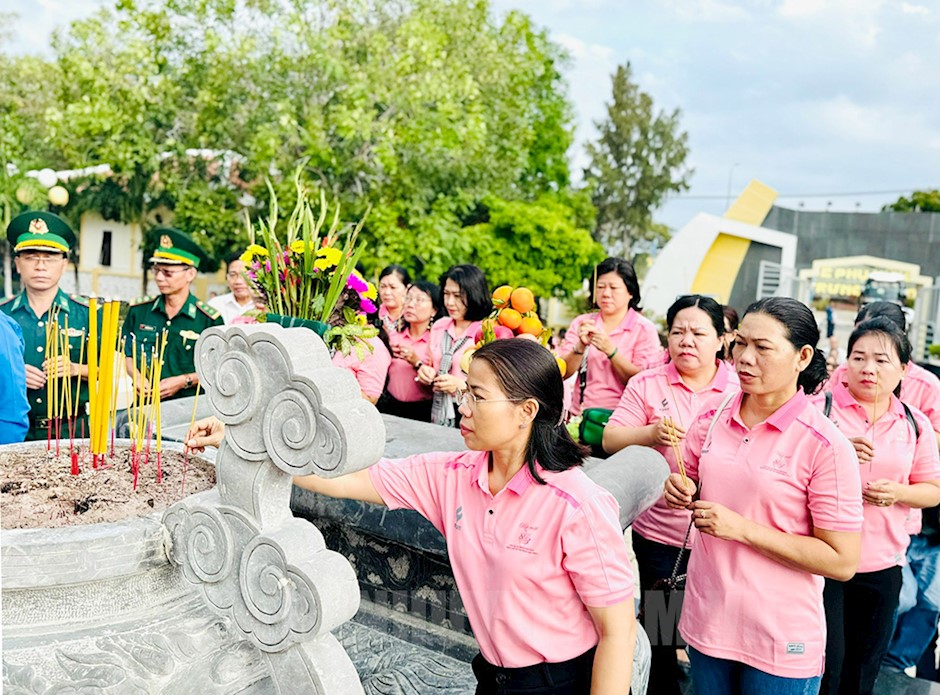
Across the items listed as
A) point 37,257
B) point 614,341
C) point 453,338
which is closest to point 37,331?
point 37,257

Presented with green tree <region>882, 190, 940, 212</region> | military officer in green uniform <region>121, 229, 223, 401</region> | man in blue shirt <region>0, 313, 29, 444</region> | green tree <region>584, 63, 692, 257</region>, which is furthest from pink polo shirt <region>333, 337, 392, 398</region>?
green tree <region>882, 190, 940, 212</region>

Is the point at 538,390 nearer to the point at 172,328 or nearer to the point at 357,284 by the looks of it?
the point at 357,284

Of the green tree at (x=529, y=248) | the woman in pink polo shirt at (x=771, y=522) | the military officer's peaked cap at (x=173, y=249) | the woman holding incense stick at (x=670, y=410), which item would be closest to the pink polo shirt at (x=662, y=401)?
the woman holding incense stick at (x=670, y=410)

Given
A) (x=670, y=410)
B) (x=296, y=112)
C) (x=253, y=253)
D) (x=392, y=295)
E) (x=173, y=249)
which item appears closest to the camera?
(x=253, y=253)

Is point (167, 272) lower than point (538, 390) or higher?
higher

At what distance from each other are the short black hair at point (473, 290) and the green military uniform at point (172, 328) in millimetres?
1222

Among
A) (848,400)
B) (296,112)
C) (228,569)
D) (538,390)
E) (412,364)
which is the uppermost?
(296,112)

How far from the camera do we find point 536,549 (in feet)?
5.11

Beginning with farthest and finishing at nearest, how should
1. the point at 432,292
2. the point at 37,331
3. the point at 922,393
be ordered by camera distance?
the point at 432,292
the point at 37,331
the point at 922,393

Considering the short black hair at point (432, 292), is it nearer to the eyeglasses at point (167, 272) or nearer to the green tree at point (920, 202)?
the eyeglasses at point (167, 272)

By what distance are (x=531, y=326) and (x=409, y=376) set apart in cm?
125

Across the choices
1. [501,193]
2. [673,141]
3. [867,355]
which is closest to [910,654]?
[867,355]

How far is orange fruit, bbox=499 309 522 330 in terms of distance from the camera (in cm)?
328

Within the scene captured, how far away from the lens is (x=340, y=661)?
1543 mm
